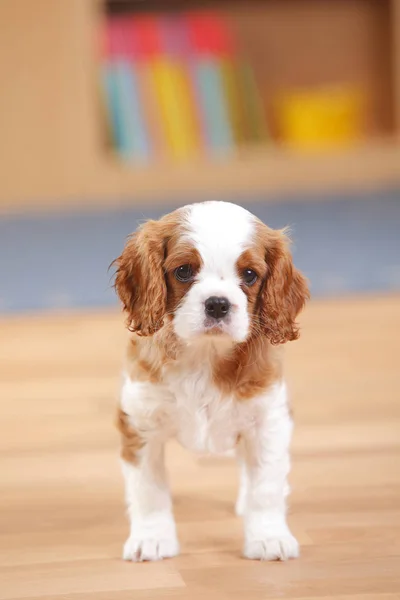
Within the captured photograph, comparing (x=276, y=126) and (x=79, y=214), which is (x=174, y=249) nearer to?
(x=79, y=214)

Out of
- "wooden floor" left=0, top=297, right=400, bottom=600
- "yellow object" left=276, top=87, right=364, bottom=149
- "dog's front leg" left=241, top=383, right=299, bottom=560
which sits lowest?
"wooden floor" left=0, top=297, right=400, bottom=600

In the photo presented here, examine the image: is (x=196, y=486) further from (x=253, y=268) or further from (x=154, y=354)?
(x=253, y=268)

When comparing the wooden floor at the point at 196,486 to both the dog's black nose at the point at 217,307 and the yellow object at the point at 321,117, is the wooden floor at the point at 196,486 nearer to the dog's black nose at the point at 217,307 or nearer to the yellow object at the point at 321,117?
the dog's black nose at the point at 217,307

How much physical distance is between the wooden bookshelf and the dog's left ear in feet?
12.5

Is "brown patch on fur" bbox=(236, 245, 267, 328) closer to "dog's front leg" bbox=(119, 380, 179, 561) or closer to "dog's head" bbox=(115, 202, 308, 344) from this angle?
"dog's head" bbox=(115, 202, 308, 344)

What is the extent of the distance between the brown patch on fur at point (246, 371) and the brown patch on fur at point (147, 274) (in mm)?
120

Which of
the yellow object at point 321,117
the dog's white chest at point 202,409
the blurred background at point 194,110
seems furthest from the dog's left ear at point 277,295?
the yellow object at point 321,117

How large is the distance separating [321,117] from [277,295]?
4459 mm

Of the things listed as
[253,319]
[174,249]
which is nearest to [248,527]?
[253,319]

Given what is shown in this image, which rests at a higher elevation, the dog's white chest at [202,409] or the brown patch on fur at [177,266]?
the brown patch on fur at [177,266]

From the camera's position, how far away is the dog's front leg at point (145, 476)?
1654 millimetres

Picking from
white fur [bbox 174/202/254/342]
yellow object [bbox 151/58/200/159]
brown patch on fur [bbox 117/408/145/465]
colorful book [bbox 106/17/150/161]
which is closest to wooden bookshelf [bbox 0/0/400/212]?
colorful book [bbox 106/17/150/161]

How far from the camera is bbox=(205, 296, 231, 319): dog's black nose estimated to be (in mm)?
1513

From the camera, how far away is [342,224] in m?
4.76
